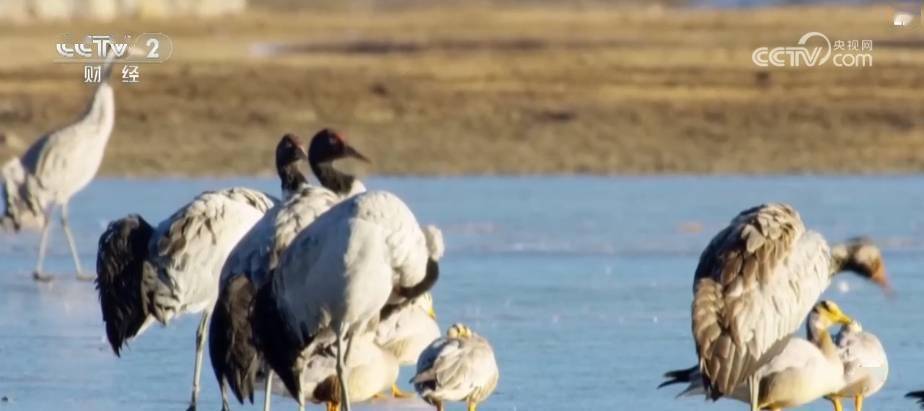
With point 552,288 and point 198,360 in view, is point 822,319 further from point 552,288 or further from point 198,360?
point 552,288

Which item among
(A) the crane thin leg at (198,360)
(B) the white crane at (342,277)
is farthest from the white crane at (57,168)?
(B) the white crane at (342,277)

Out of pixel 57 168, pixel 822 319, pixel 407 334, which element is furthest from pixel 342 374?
pixel 57 168

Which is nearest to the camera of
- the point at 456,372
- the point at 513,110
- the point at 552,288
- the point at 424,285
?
the point at 424,285

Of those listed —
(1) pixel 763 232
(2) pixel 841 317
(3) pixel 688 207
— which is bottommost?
(3) pixel 688 207

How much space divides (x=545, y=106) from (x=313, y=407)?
1439 centimetres

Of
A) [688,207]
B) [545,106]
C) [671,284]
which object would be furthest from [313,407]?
[545,106]

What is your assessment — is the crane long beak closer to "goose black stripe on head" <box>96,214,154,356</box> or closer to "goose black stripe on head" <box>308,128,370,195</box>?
"goose black stripe on head" <box>308,128,370,195</box>

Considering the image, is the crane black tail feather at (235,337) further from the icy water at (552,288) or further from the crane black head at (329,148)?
the crane black head at (329,148)

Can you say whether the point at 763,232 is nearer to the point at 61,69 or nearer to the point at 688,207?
the point at 688,207

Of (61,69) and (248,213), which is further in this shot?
(61,69)

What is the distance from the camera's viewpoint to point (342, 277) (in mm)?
7125

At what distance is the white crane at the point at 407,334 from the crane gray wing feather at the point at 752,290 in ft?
5.83

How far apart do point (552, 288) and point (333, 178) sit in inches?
149

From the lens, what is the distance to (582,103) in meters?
23.6
